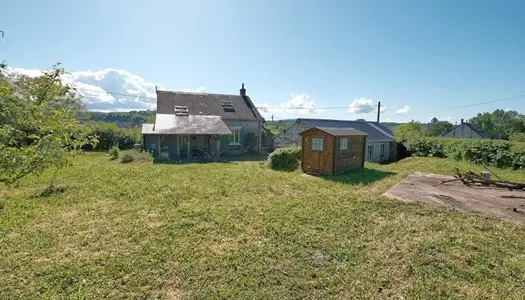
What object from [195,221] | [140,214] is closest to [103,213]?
[140,214]

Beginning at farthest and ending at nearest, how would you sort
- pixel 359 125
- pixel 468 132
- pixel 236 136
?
1. pixel 468 132
2. pixel 359 125
3. pixel 236 136

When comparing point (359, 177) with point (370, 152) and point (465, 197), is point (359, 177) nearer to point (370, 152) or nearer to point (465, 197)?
point (465, 197)

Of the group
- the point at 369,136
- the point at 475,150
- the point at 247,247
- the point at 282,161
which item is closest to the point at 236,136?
the point at 282,161

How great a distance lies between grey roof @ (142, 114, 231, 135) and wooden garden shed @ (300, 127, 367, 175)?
6.99 metres

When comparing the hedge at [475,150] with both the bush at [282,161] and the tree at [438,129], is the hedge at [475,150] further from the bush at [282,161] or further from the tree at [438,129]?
the tree at [438,129]

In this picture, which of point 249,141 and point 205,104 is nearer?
point 249,141

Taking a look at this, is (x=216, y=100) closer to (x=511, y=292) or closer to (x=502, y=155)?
Answer: (x=502, y=155)

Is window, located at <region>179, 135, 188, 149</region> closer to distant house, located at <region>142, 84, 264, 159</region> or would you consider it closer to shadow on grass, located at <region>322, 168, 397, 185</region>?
distant house, located at <region>142, 84, 264, 159</region>

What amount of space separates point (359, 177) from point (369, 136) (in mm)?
10271

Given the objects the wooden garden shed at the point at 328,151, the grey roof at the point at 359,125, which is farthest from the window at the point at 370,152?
the wooden garden shed at the point at 328,151

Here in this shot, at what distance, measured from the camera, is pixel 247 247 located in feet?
17.6

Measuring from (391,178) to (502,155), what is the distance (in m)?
10.1

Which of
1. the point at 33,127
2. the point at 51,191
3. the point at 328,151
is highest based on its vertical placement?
the point at 33,127

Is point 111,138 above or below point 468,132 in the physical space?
below
